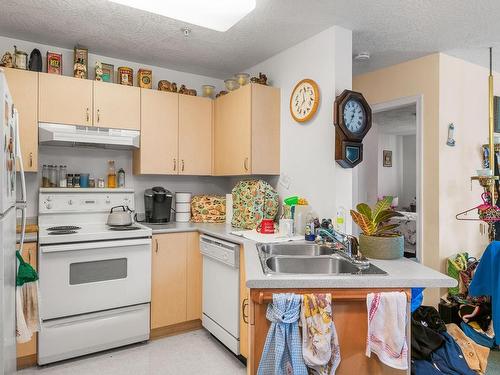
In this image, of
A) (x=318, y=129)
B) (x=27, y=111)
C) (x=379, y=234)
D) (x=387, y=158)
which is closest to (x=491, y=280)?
(x=379, y=234)

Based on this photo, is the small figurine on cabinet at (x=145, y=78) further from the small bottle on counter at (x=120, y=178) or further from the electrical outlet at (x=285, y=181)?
the electrical outlet at (x=285, y=181)

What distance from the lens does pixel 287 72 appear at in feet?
9.70

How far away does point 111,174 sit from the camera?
3.16 m

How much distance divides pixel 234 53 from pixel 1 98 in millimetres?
2162

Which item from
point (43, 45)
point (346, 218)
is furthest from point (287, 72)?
point (43, 45)

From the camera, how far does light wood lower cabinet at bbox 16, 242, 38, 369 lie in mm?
2291

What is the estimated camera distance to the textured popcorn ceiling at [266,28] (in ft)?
7.25

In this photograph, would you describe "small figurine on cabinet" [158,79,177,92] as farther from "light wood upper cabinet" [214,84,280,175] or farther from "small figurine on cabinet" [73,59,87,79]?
"small figurine on cabinet" [73,59,87,79]

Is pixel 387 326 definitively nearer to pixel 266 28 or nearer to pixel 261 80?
pixel 266 28

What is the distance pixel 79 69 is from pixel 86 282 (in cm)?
170

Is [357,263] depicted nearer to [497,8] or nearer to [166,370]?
[166,370]

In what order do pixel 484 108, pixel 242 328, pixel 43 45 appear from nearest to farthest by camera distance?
pixel 242 328, pixel 43 45, pixel 484 108

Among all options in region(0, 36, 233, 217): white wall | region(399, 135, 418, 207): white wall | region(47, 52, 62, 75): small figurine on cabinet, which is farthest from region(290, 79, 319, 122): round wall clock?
region(399, 135, 418, 207): white wall

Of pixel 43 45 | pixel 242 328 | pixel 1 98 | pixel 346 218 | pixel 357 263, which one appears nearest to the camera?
pixel 1 98
